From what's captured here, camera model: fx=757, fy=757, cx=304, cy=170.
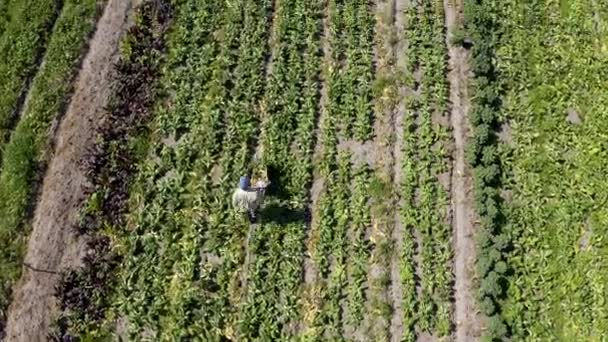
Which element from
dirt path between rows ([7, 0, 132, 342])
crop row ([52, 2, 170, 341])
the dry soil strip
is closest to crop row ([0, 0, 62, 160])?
dirt path between rows ([7, 0, 132, 342])

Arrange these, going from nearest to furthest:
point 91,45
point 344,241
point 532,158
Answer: point 344,241, point 532,158, point 91,45

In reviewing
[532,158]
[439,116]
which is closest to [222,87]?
[439,116]

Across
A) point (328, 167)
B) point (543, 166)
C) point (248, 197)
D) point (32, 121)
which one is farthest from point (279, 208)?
point (543, 166)

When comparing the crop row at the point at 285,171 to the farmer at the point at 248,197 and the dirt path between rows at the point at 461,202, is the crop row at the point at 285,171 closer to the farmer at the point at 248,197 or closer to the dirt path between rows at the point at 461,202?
the farmer at the point at 248,197

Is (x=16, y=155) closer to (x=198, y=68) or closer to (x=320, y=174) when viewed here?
(x=198, y=68)

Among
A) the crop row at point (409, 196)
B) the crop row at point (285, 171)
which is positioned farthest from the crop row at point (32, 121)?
the crop row at point (409, 196)

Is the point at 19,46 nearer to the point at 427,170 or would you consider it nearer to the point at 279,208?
the point at 279,208
